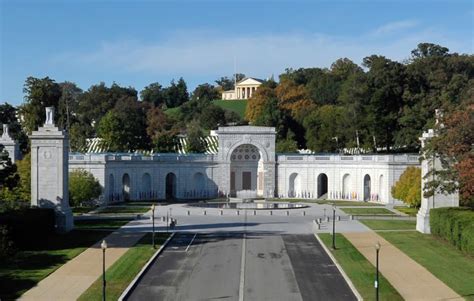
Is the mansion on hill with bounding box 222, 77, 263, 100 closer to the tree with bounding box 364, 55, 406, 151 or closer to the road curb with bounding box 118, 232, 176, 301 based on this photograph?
the tree with bounding box 364, 55, 406, 151

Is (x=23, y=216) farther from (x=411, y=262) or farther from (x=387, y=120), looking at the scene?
(x=387, y=120)

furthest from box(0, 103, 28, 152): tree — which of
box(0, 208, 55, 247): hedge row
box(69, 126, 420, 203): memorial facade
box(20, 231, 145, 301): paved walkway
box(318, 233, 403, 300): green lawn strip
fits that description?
box(318, 233, 403, 300): green lawn strip

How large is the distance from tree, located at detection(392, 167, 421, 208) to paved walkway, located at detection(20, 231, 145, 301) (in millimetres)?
29107

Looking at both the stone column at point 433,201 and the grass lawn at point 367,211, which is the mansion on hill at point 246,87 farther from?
the stone column at point 433,201

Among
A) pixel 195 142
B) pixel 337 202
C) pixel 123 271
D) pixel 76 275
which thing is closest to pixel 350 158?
pixel 337 202

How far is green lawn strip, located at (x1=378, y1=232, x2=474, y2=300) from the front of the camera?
34.7 metres

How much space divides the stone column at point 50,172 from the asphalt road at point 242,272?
9.57m

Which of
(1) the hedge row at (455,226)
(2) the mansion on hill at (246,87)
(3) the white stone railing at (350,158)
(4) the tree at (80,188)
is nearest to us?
(1) the hedge row at (455,226)

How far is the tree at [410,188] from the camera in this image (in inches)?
2643

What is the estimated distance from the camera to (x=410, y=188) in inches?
2685

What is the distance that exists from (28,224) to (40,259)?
504 cm

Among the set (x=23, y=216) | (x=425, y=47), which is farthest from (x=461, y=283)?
(x=425, y=47)

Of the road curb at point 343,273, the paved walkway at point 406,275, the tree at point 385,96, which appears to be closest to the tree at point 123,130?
the tree at point 385,96

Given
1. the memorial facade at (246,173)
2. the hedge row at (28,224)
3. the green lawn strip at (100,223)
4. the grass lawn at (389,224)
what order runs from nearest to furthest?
1. the hedge row at (28,224)
2. the grass lawn at (389,224)
3. the green lawn strip at (100,223)
4. the memorial facade at (246,173)
